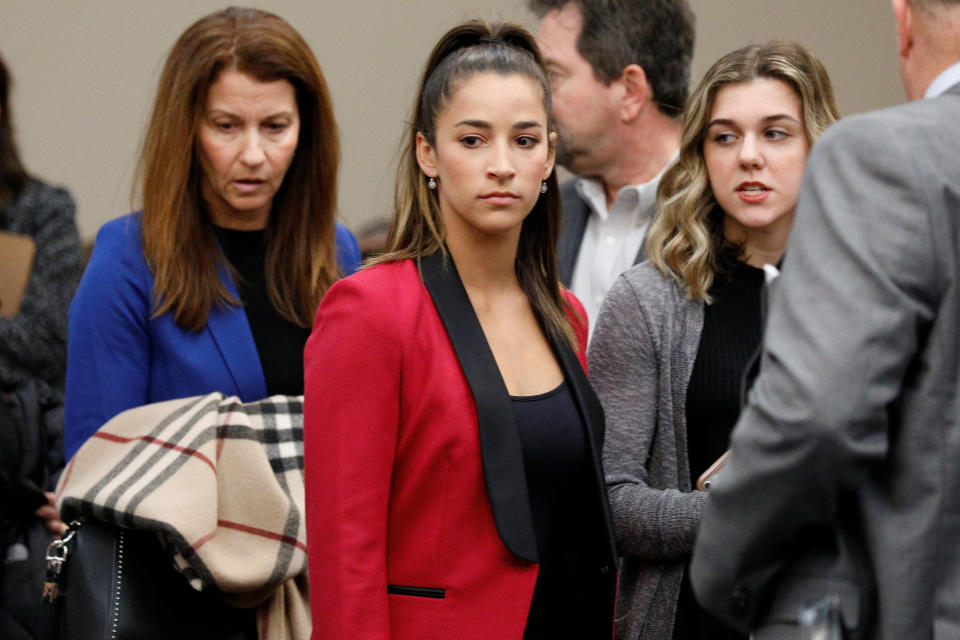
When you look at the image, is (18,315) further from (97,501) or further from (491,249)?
(491,249)

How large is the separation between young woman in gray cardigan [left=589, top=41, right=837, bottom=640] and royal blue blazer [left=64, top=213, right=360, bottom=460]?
0.73 m

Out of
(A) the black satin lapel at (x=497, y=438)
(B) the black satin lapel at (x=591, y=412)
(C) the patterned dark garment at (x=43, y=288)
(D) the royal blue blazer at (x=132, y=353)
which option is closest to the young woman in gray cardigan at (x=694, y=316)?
(B) the black satin lapel at (x=591, y=412)

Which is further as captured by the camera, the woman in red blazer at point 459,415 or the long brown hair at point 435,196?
the long brown hair at point 435,196

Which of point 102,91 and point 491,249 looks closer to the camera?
point 491,249

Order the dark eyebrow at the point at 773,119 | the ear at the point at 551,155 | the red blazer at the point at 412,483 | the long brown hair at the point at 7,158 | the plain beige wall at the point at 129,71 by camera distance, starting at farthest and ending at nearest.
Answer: the plain beige wall at the point at 129,71
the long brown hair at the point at 7,158
the dark eyebrow at the point at 773,119
the ear at the point at 551,155
the red blazer at the point at 412,483

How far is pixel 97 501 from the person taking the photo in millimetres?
2307

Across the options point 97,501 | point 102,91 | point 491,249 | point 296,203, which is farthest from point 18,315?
point 102,91

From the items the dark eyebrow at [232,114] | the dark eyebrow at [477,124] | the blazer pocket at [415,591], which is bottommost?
the blazer pocket at [415,591]

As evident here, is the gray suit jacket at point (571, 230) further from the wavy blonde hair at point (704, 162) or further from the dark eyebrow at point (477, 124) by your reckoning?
the dark eyebrow at point (477, 124)

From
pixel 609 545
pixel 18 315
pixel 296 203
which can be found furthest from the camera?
pixel 18 315

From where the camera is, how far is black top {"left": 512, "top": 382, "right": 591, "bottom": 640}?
7.02 feet

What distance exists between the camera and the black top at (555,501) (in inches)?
84.2

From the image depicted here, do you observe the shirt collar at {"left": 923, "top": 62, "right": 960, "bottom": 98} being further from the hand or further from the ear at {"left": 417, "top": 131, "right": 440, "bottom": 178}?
the hand

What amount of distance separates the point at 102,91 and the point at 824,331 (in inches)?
182
